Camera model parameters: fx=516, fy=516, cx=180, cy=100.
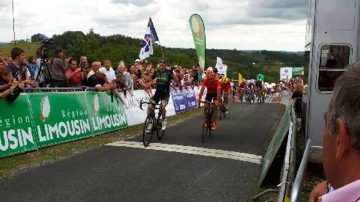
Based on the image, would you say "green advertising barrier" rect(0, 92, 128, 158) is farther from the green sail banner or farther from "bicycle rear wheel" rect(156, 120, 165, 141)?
the green sail banner

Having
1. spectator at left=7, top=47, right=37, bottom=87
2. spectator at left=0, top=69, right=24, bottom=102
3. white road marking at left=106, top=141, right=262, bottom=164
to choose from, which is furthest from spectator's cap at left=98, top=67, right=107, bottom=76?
spectator at left=0, top=69, right=24, bottom=102

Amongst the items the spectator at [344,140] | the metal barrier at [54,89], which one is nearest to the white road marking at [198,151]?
the metal barrier at [54,89]

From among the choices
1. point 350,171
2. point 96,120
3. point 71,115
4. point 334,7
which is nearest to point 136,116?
point 96,120

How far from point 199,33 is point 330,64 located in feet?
57.9

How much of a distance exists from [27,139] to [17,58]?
6.48 feet

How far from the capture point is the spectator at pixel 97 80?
14.5 m

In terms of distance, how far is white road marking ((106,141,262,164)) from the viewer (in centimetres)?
1089

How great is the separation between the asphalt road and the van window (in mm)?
2221

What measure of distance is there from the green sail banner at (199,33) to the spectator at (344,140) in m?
26.1

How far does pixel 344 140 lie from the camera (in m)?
1.34

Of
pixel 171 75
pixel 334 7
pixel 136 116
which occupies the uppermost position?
pixel 334 7

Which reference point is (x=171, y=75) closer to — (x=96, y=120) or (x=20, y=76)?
(x=96, y=120)

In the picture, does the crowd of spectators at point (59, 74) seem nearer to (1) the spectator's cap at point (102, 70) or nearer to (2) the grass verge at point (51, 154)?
(1) the spectator's cap at point (102, 70)

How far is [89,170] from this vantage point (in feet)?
29.8
